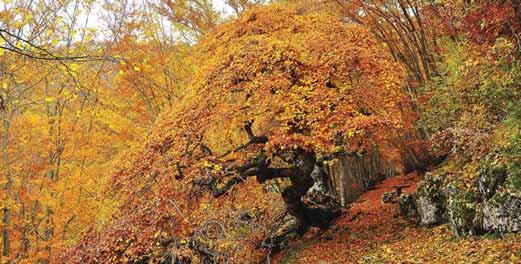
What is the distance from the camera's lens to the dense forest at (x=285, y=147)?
26.9 feet

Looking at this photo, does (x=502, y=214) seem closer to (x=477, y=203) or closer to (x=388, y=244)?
(x=477, y=203)

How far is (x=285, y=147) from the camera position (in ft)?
32.4

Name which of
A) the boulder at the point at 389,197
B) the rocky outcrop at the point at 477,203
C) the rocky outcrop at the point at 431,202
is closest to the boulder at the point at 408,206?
the rocky outcrop at the point at 431,202

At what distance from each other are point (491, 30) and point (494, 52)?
1.24ft

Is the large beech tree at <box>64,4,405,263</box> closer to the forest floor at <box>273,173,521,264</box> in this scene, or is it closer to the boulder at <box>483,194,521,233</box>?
the forest floor at <box>273,173,521,264</box>

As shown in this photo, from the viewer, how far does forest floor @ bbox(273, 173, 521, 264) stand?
749 cm

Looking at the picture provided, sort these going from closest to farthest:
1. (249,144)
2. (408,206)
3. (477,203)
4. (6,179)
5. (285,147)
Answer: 1. (477,203)
2. (285,147)
3. (249,144)
4. (408,206)
5. (6,179)

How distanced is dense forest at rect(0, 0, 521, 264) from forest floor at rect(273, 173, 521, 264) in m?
0.05

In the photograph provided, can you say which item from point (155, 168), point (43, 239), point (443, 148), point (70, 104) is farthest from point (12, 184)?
point (443, 148)

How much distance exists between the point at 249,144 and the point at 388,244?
13.6 feet

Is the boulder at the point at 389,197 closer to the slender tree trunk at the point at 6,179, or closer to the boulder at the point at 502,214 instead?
the boulder at the point at 502,214

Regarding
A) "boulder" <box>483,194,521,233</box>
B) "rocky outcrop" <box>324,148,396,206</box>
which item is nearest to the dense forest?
"boulder" <box>483,194,521,233</box>

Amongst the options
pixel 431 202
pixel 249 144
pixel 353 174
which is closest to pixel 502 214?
pixel 431 202

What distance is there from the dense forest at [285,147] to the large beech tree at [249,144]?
1.9 inches
